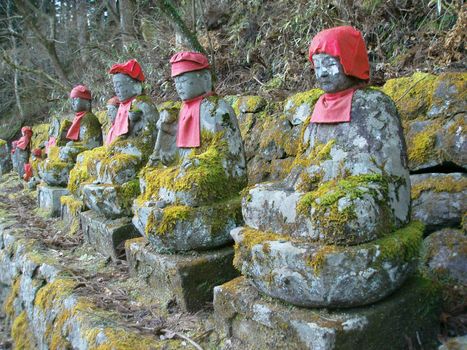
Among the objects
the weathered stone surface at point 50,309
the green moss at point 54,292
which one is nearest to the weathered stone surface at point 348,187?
the weathered stone surface at point 50,309

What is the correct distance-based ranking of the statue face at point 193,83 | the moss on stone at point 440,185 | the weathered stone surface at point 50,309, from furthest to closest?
the statue face at point 193,83
the moss on stone at point 440,185
the weathered stone surface at point 50,309

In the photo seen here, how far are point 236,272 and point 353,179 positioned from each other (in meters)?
1.16

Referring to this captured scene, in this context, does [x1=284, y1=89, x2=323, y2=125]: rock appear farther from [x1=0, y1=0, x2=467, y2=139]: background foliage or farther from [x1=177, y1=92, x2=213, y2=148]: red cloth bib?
[x1=177, y1=92, x2=213, y2=148]: red cloth bib

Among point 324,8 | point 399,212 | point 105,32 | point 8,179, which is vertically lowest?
point 8,179

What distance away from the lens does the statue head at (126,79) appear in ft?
13.7

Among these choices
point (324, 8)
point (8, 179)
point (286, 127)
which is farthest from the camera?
point (8, 179)

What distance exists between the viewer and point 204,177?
9.32ft

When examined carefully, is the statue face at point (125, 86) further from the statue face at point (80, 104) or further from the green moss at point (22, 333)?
the green moss at point (22, 333)

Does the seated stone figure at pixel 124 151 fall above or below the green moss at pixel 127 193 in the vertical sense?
above

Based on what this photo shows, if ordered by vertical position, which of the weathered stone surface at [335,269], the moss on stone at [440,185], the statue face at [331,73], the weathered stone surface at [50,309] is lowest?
the weathered stone surface at [50,309]

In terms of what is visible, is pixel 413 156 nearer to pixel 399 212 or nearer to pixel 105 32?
pixel 399 212

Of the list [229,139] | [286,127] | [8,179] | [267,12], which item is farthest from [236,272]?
[8,179]

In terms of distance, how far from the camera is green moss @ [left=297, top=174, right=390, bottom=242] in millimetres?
1882

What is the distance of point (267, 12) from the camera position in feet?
22.0
